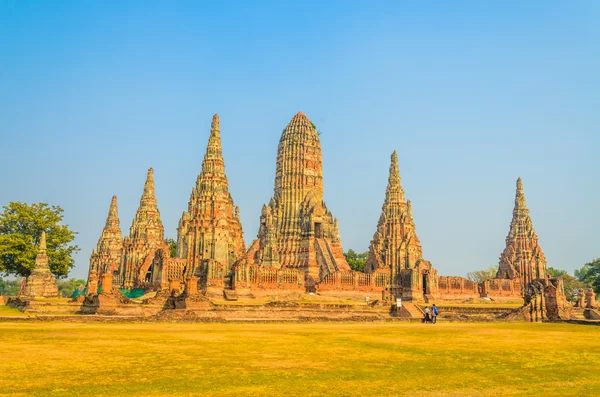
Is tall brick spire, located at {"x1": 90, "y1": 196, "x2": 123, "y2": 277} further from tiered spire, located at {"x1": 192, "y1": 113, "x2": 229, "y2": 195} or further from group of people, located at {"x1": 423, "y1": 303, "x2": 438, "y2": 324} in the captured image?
group of people, located at {"x1": 423, "y1": 303, "x2": 438, "y2": 324}

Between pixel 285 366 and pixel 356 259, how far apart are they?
9427 cm

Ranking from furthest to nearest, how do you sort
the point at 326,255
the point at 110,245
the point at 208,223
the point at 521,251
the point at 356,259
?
the point at 356,259 → the point at 110,245 → the point at 521,251 → the point at 326,255 → the point at 208,223

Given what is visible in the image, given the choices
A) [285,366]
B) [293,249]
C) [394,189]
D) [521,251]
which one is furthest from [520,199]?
[285,366]

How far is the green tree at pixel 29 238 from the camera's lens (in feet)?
191

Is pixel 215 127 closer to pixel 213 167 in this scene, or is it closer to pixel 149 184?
pixel 213 167

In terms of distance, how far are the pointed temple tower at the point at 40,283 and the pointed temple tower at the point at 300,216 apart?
21453 mm

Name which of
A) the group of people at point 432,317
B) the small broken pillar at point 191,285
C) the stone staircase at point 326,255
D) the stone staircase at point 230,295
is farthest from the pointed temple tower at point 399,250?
the small broken pillar at point 191,285

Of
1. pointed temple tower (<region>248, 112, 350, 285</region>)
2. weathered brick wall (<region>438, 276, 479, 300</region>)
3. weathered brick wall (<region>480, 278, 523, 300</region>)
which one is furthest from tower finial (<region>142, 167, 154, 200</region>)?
weathered brick wall (<region>480, 278, 523, 300</region>)

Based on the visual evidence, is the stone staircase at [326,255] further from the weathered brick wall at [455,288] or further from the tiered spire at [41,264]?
the tiered spire at [41,264]

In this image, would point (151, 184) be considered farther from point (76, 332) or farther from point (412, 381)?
point (412, 381)

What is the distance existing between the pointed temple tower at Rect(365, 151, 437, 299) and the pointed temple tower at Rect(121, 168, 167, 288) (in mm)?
27772

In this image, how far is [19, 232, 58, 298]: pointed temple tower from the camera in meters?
52.1

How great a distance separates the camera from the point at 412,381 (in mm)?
12211

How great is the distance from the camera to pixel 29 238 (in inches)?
2360
